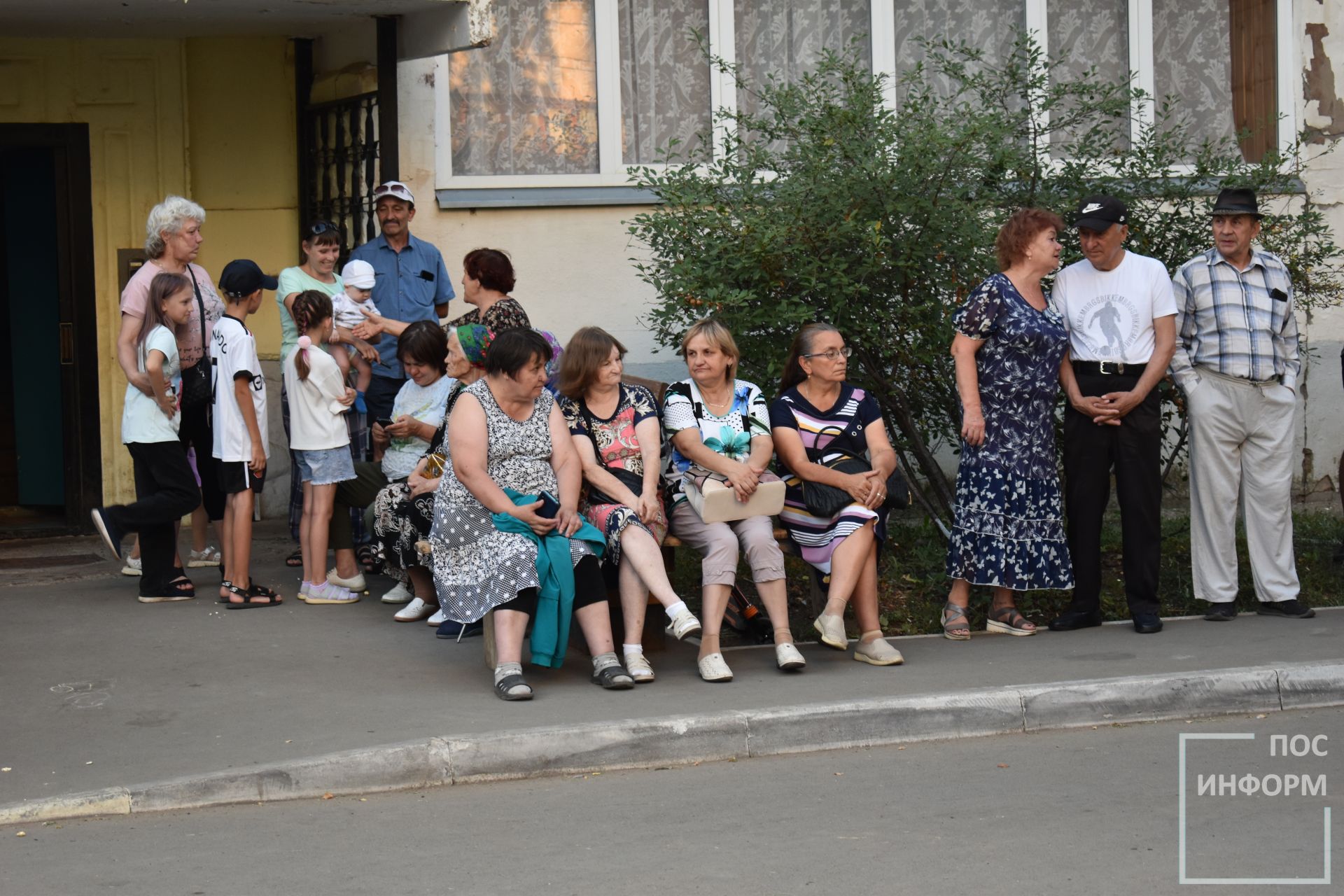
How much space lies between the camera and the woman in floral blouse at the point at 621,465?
6340 mm

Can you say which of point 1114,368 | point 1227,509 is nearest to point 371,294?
point 1114,368

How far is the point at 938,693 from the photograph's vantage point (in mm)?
5941

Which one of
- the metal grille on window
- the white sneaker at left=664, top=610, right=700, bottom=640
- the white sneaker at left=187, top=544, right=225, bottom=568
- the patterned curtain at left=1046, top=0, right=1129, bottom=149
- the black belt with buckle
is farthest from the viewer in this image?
the patterned curtain at left=1046, top=0, right=1129, bottom=149

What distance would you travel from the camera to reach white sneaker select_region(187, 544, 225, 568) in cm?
878

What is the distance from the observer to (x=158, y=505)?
7.54m

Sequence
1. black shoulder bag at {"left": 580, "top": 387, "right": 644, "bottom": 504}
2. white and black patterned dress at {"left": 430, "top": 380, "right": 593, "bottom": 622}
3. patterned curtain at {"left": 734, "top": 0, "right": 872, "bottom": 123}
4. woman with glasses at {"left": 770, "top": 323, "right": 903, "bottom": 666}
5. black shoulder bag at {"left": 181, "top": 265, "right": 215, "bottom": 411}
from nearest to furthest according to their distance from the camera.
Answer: white and black patterned dress at {"left": 430, "top": 380, "right": 593, "bottom": 622} < woman with glasses at {"left": 770, "top": 323, "right": 903, "bottom": 666} < black shoulder bag at {"left": 580, "top": 387, "right": 644, "bottom": 504} < black shoulder bag at {"left": 181, "top": 265, "right": 215, "bottom": 411} < patterned curtain at {"left": 734, "top": 0, "right": 872, "bottom": 123}

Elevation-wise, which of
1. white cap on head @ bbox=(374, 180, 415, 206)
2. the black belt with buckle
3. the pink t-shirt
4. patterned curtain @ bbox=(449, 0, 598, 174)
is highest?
patterned curtain @ bbox=(449, 0, 598, 174)

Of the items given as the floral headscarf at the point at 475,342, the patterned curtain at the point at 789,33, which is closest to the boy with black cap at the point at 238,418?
the floral headscarf at the point at 475,342

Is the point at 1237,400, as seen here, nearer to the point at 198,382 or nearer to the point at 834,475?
the point at 834,475

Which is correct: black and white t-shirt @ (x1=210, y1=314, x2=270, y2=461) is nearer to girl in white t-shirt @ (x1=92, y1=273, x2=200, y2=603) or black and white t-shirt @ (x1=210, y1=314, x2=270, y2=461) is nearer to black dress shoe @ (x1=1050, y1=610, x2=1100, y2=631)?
girl in white t-shirt @ (x1=92, y1=273, x2=200, y2=603)

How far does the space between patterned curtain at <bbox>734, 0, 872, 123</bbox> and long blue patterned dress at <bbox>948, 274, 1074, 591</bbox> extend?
4.12 m

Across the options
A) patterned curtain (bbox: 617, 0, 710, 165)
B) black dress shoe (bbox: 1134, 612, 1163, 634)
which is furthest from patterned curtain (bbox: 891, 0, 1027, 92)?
black dress shoe (bbox: 1134, 612, 1163, 634)

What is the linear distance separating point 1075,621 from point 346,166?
538 cm

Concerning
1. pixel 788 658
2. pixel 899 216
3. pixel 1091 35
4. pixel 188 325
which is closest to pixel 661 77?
pixel 1091 35
